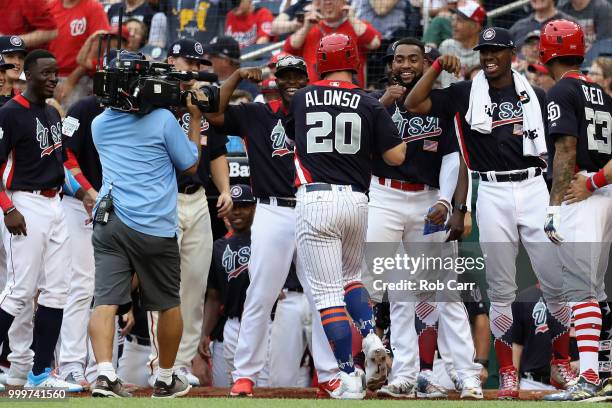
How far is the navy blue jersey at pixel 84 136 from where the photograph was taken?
8.35 metres

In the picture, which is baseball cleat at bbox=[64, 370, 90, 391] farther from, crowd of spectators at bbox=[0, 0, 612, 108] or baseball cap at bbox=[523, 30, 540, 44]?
baseball cap at bbox=[523, 30, 540, 44]

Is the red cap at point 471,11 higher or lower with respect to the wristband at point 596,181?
higher

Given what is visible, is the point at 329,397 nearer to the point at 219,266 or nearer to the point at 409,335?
the point at 409,335

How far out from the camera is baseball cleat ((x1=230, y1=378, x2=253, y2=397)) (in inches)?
303

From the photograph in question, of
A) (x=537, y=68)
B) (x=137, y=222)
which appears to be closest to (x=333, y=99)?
(x=137, y=222)

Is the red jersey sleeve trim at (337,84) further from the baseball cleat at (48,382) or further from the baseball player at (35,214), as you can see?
the baseball cleat at (48,382)

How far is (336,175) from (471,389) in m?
1.75

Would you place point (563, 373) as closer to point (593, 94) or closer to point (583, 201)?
point (583, 201)

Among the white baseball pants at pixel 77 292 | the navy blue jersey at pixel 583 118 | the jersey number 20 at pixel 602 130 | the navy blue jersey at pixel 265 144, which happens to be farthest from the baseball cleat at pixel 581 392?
the white baseball pants at pixel 77 292

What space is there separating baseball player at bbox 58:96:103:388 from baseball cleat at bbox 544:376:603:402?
337cm

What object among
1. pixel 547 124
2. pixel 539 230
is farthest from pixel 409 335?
pixel 547 124

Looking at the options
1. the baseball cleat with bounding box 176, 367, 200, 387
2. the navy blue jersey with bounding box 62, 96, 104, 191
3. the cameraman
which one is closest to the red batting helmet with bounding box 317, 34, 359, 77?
the cameraman

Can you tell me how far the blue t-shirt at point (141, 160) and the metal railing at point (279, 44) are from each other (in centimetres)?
503

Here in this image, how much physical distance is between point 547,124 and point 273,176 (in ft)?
6.47
